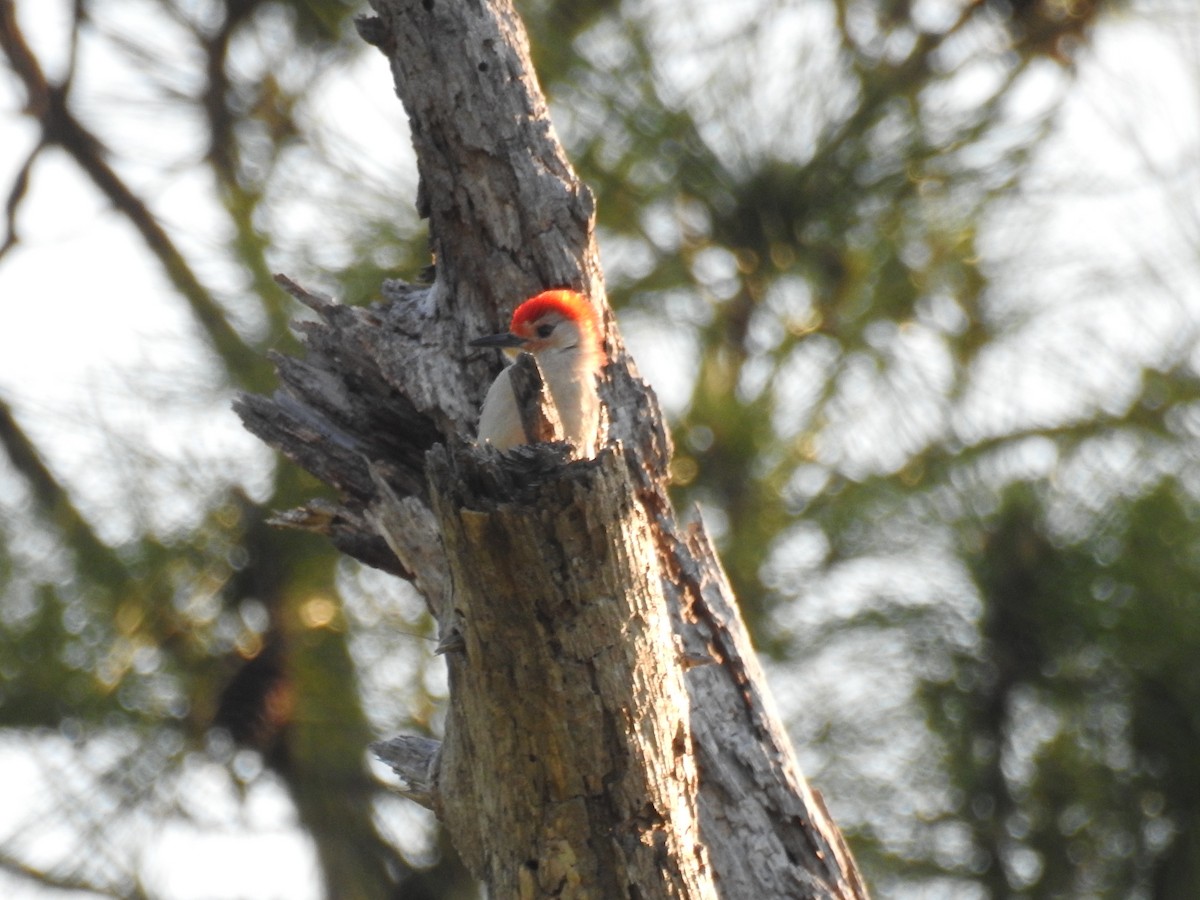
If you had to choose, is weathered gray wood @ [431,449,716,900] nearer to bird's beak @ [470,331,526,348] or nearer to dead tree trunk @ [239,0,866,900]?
dead tree trunk @ [239,0,866,900]

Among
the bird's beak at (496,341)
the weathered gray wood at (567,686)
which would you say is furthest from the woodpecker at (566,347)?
the weathered gray wood at (567,686)

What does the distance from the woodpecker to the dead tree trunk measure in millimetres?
70

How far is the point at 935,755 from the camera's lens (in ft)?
17.8

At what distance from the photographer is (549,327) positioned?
152 inches

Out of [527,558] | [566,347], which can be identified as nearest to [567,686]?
[527,558]

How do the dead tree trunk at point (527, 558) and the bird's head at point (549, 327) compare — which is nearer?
the dead tree trunk at point (527, 558)

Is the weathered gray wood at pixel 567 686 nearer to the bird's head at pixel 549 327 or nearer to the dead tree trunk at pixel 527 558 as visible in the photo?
the dead tree trunk at pixel 527 558

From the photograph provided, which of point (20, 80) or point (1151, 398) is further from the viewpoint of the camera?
point (20, 80)

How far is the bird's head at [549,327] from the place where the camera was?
378cm

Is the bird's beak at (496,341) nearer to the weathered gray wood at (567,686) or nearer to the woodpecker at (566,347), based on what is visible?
the woodpecker at (566,347)

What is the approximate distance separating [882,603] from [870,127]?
6.01ft

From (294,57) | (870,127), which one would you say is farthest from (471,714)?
(294,57)

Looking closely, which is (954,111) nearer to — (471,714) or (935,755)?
(935,755)

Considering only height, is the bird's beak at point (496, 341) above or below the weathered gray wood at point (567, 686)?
above
